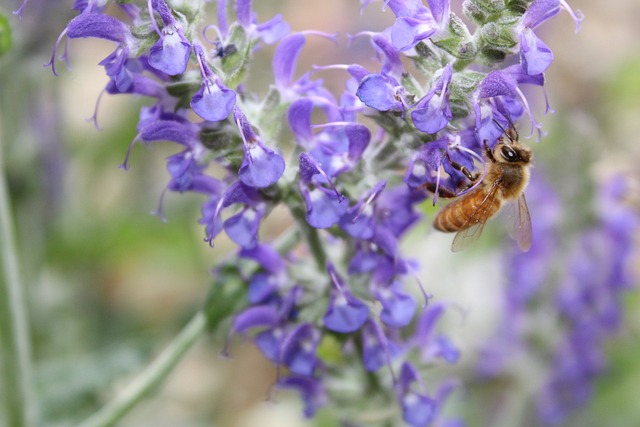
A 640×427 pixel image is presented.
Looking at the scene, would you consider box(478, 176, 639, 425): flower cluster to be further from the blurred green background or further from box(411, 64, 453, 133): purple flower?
box(411, 64, 453, 133): purple flower

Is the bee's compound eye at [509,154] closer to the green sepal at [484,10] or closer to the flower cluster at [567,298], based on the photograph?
the green sepal at [484,10]

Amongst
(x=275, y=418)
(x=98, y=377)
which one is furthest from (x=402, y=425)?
(x=275, y=418)

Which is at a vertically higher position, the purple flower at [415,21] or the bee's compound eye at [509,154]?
the purple flower at [415,21]

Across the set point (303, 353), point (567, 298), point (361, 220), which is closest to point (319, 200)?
point (361, 220)

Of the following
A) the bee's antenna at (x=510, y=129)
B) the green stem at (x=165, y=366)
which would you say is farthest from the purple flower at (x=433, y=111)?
the green stem at (x=165, y=366)

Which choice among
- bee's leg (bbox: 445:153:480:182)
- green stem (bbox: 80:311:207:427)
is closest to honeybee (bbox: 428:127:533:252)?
bee's leg (bbox: 445:153:480:182)

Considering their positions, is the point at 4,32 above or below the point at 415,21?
below

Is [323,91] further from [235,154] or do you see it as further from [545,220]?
[545,220]

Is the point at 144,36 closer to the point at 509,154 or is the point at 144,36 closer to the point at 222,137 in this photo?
the point at 222,137
